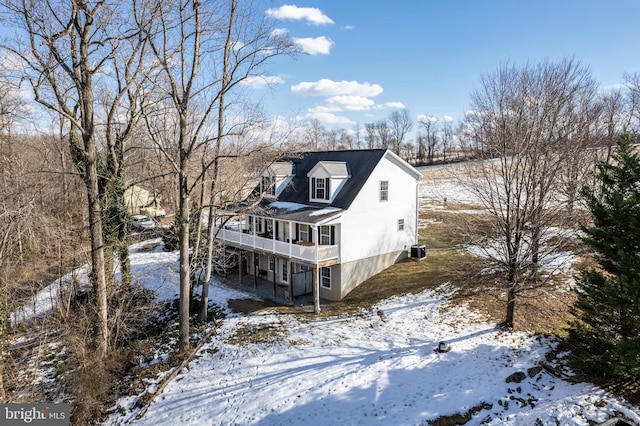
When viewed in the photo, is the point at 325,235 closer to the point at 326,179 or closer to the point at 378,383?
the point at 326,179

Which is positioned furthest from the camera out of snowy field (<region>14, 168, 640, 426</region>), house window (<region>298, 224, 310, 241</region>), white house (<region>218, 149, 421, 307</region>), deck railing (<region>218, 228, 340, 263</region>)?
house window (<region>298, 224, 310, 241</region>)

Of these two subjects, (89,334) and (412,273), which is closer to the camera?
(89,334)

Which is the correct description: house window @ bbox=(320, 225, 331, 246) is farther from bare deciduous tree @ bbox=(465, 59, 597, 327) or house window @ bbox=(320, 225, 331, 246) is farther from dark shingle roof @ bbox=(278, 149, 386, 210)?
bare deciduous tree @ bbox=(465, 59, 597, 327)

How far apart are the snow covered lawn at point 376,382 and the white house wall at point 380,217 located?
5714mm

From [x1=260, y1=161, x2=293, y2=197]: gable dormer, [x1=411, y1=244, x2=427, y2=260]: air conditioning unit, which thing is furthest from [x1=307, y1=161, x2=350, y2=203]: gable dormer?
[x1=411, y1=244, x2=427, y2=260]: air conditioning unit

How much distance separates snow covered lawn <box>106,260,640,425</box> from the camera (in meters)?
9.77

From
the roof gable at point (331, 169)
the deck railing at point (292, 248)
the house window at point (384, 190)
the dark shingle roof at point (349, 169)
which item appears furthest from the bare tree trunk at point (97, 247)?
the house window at point (384, 190)

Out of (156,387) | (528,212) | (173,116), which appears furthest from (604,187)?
(173,116)

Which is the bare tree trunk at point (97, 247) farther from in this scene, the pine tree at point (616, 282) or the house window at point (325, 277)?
the pine tree at point (616, 282)

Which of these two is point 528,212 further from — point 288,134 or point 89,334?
point 89,334

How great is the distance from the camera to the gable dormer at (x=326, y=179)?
2012 centimetres

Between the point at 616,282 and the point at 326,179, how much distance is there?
43.5ft

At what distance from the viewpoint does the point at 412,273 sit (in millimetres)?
19828

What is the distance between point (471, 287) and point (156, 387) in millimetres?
13135
